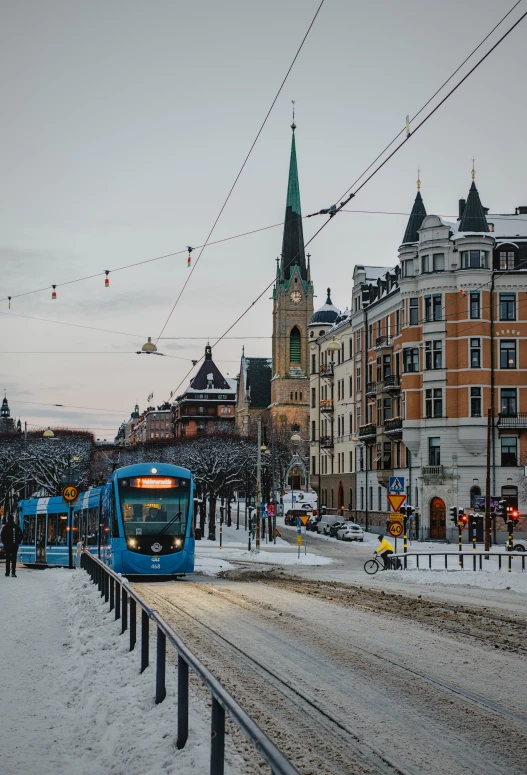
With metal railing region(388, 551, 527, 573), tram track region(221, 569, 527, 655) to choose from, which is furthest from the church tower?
tram track region(221, 569, 527, 655)

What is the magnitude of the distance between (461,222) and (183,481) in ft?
132

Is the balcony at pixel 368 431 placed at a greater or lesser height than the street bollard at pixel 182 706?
greater

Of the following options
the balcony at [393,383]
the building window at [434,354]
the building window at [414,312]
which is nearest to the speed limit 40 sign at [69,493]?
the building window at [434,354]

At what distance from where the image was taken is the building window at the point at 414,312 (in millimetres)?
63375

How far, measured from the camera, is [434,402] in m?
62.3

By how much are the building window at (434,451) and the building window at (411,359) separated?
4.70m

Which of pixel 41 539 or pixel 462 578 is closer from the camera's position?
pixel 462 578

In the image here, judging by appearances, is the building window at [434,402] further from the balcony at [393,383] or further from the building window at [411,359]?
the balcony at [393,383]

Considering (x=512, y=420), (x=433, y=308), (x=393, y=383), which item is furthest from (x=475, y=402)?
(x=393, y=383)

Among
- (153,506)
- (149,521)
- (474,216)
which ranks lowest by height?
(149,521)

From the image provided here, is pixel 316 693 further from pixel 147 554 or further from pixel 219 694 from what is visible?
pixel 147 554

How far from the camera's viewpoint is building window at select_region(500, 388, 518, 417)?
61.4 meters

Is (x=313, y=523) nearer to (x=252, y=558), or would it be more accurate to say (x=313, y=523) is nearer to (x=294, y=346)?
(x=252, y=558)

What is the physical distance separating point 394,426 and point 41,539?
105ft
